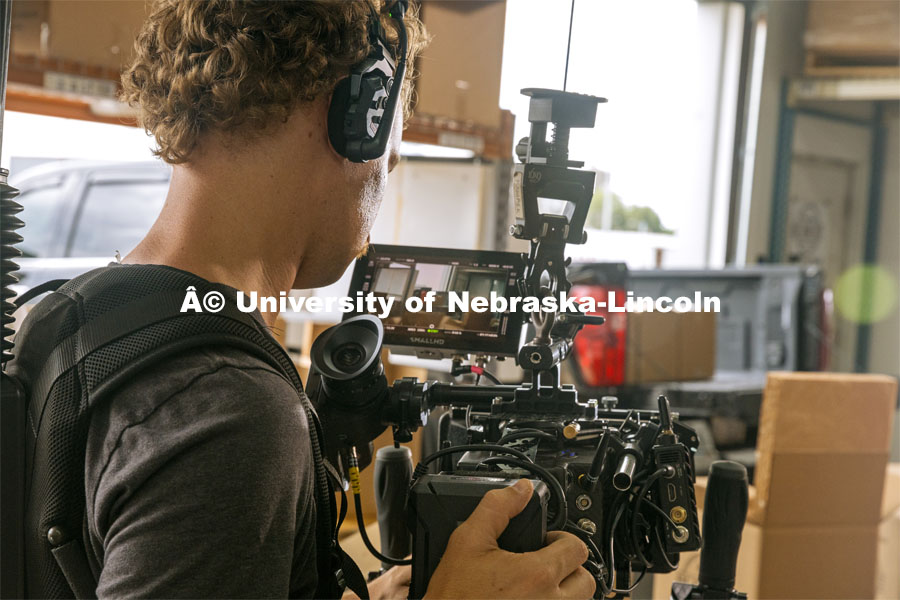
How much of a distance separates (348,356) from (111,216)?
10.4 feet

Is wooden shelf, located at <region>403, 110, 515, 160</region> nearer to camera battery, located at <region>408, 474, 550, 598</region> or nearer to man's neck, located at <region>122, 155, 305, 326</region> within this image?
man's neck, located at <region>122, 155, 305, 326</region>

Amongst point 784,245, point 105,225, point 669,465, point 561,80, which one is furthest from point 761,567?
point 784,245

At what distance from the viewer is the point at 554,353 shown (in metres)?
1.03

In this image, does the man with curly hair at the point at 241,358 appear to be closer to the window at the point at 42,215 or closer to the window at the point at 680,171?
the window at the point at 42,215

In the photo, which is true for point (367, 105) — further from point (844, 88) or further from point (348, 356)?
point (844, 88)

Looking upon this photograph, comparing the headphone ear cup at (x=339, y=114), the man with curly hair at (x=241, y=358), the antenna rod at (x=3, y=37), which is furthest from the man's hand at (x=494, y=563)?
the antenna rod at (x=3, y=37)

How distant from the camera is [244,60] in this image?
0.80 meters

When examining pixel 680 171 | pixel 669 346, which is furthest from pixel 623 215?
pixel 669 346

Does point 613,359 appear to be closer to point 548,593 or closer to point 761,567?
point 761,567

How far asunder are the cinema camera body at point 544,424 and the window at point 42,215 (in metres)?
3.23

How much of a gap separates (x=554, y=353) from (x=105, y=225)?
3.27m

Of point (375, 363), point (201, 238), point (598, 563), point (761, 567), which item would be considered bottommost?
point (761, 567)

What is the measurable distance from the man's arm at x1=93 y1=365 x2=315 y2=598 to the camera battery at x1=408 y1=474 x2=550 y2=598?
14cm

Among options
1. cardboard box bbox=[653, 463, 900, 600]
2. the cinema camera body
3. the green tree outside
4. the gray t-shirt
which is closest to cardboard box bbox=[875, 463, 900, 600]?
cardboard box bbox=[653, 463, 900, 600]
